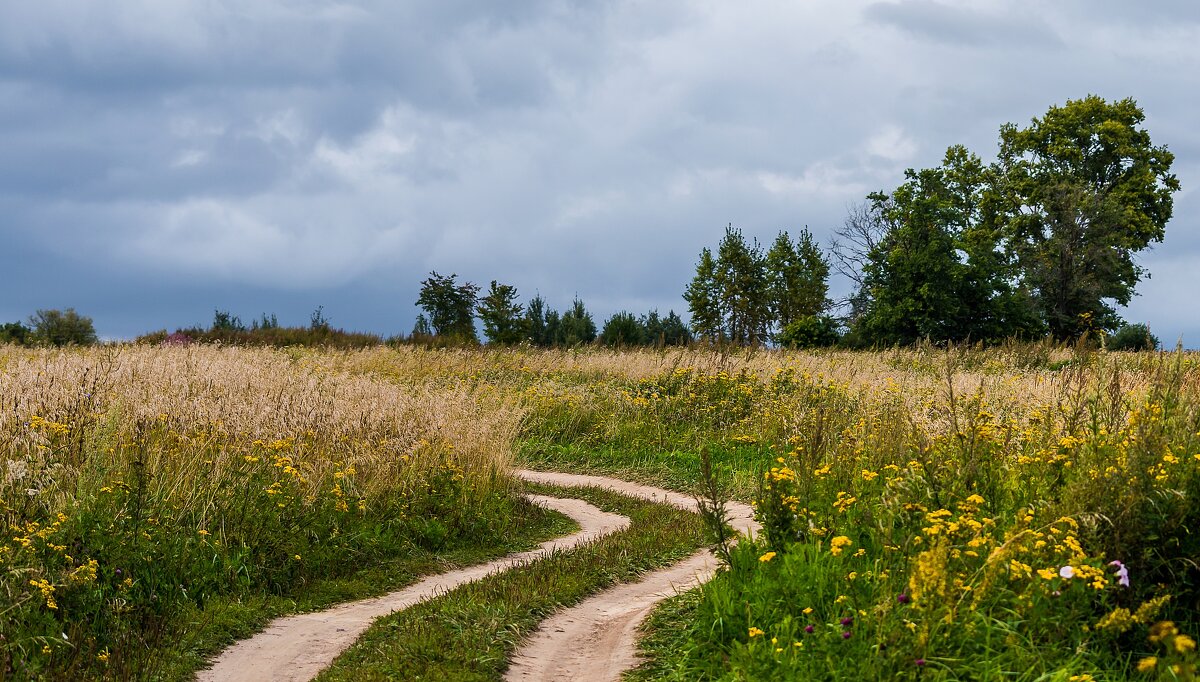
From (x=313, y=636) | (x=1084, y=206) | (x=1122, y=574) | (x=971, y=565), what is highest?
(x=1084, y=206)

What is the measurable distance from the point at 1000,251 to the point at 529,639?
144ft

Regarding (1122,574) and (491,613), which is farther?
(491,613)

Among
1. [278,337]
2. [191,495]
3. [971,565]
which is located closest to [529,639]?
[971,565]


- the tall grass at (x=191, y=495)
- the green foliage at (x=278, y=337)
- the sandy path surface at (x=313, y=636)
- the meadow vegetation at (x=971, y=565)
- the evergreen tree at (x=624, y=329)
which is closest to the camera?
the meadow vegetation at (x=971, y=565)

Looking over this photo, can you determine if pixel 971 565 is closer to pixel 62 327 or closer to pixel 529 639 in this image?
pixel 529 639

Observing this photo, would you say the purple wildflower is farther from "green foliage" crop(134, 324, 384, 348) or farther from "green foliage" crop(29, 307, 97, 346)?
"green foliage" crop(29, 307, 97, 346)

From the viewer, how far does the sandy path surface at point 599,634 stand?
256 inches

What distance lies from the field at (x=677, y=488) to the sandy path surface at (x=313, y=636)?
11.3 inches

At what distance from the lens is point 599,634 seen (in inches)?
287

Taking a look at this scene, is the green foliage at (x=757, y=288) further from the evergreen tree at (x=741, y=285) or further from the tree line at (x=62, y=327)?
the tree line at (x=62, y=327)

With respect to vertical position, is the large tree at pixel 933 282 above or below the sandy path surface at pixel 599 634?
above

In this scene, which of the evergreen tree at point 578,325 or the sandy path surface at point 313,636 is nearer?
the sandy path surface at point 313,636

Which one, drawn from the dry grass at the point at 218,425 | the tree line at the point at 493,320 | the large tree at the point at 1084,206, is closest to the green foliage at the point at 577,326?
the tree line at the point at 493,320

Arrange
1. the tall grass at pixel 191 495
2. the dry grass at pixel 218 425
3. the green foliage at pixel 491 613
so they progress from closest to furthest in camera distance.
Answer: the green foliage at pixel 491 613 → the tall grass at pixel 191 495 → the dry grass at pixel 218 425
